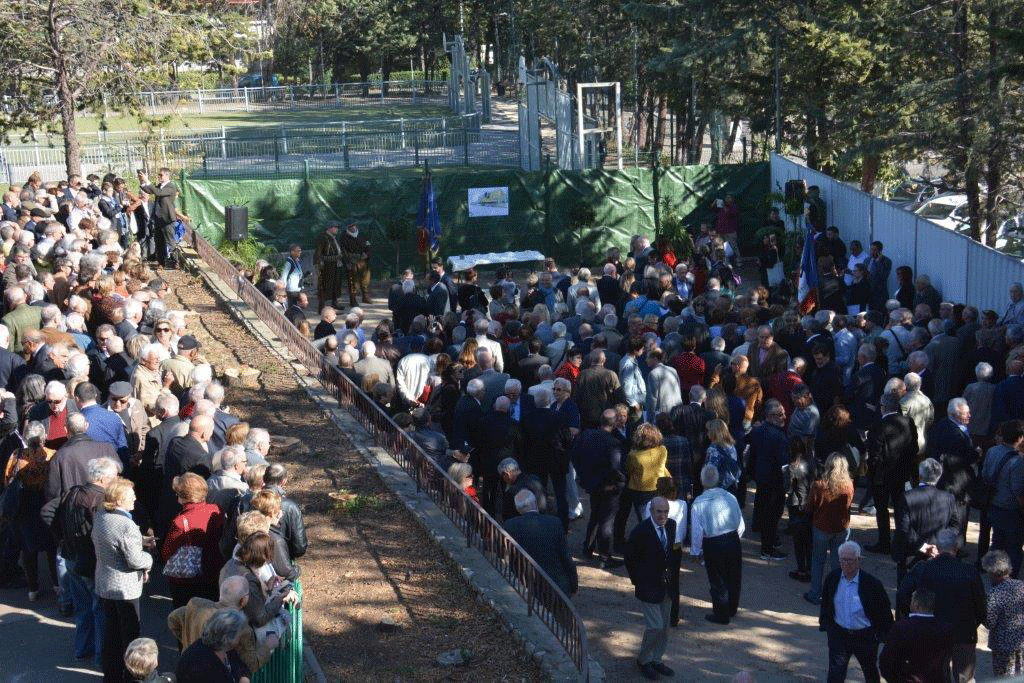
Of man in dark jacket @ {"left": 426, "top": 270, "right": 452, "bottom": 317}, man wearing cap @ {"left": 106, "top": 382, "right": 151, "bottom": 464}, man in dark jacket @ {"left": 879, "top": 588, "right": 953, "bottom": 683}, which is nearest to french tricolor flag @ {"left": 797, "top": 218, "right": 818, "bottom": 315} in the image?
man in dark jacket @ {"left": 426, "top": 270, "right": 452, "bottom": 317}

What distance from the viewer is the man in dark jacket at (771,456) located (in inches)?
438

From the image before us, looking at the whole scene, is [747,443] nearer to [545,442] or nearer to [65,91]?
[545,442]

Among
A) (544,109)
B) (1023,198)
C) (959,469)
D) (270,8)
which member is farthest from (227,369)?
(270,8)

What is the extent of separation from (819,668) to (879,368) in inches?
164

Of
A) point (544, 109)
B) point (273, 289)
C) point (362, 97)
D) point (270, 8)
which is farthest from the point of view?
point (270, 8)

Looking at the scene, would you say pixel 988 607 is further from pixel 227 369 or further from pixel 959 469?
pixel 227 369

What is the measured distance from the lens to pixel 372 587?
9953 millimetres

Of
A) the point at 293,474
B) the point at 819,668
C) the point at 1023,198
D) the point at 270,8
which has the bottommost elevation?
the point at 819,668

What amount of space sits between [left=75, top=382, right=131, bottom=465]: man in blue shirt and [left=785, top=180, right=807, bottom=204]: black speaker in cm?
1532

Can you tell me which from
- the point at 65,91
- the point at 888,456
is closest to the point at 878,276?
the point at 888,456

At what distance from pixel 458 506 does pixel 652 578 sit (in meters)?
2.20

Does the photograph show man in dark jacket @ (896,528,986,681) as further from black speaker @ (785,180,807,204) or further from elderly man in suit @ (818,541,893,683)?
black speaker @ (785,180,807,204)

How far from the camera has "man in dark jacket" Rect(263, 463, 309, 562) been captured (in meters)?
8.36

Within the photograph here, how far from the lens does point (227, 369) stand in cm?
1566
